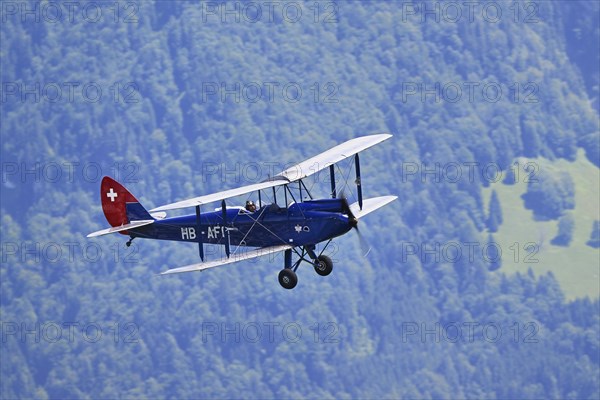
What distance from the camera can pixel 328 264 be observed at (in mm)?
54594

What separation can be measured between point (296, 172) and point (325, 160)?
2.84 m

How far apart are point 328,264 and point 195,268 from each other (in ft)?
14.2

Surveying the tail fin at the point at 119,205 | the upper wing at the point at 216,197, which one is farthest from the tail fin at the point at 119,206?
the upper wing at the point at 216,197

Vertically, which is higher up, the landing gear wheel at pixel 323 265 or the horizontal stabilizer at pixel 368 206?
the horizontal stabilizer at pixel 368 206

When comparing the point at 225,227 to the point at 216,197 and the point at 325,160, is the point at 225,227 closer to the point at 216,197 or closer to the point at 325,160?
the point at 216,197

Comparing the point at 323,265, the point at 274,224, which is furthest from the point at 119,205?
the point at 323,265

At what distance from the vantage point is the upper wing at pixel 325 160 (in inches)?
2178

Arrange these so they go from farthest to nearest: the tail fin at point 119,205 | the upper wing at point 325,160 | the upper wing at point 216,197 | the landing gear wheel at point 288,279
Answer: the tail fin at point 119,205 → the upper wing at point 325,160 → the landing gear wheel at point 288,279 → the upper wing at point 216,197

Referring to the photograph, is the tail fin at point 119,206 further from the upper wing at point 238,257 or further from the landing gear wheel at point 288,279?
the landing gear wheel at point 288,279

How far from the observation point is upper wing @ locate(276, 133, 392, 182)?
2178 inches

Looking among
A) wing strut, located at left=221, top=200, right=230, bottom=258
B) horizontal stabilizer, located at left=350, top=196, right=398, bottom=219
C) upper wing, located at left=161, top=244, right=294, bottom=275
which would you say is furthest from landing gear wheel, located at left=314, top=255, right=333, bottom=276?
wing strut, located at left=221, top=200, right=230, bottom=258

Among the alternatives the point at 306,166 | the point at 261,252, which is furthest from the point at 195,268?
the point at 306,166

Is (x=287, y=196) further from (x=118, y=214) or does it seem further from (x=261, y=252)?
(x=118, y=214)

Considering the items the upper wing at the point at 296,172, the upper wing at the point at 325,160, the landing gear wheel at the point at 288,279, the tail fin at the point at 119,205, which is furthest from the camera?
the tail fin at the point at 119,205
